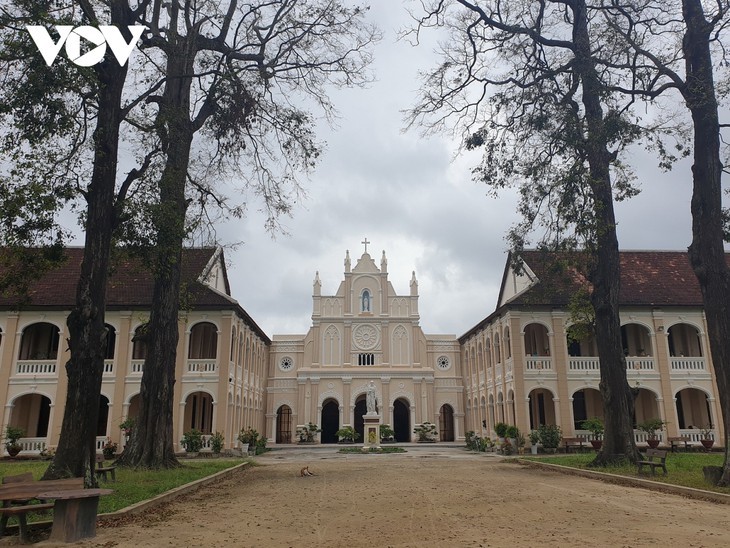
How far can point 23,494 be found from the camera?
18.2 feet

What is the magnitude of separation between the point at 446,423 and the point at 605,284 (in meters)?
23.8

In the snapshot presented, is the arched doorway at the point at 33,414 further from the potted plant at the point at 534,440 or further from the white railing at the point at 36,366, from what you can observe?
the potted plant at the point at 534,440

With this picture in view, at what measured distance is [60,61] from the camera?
8328mm

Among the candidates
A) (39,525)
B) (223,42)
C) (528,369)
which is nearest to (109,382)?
(223,42)

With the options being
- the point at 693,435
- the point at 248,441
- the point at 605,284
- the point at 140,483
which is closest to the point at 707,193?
the point at 605,284

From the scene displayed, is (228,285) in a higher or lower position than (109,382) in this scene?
higher

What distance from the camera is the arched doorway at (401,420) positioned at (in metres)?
36.6

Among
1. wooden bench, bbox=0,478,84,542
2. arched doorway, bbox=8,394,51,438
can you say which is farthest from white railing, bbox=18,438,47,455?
wooden bench, bbox=0,478,84,542

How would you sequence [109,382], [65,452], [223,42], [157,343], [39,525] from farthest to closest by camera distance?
[109,382], [223,42], [157,343], [65,452], [39,525]

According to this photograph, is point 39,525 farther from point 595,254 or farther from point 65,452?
point 595,254

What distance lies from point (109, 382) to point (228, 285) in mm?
8982

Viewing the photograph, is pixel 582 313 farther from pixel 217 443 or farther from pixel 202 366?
pixel 202 366

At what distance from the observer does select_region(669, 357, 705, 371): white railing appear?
923 inches

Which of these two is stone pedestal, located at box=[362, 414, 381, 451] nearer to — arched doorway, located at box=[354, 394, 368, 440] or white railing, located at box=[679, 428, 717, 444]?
arched doorway, located at box=[354, 394, 368, 440]
